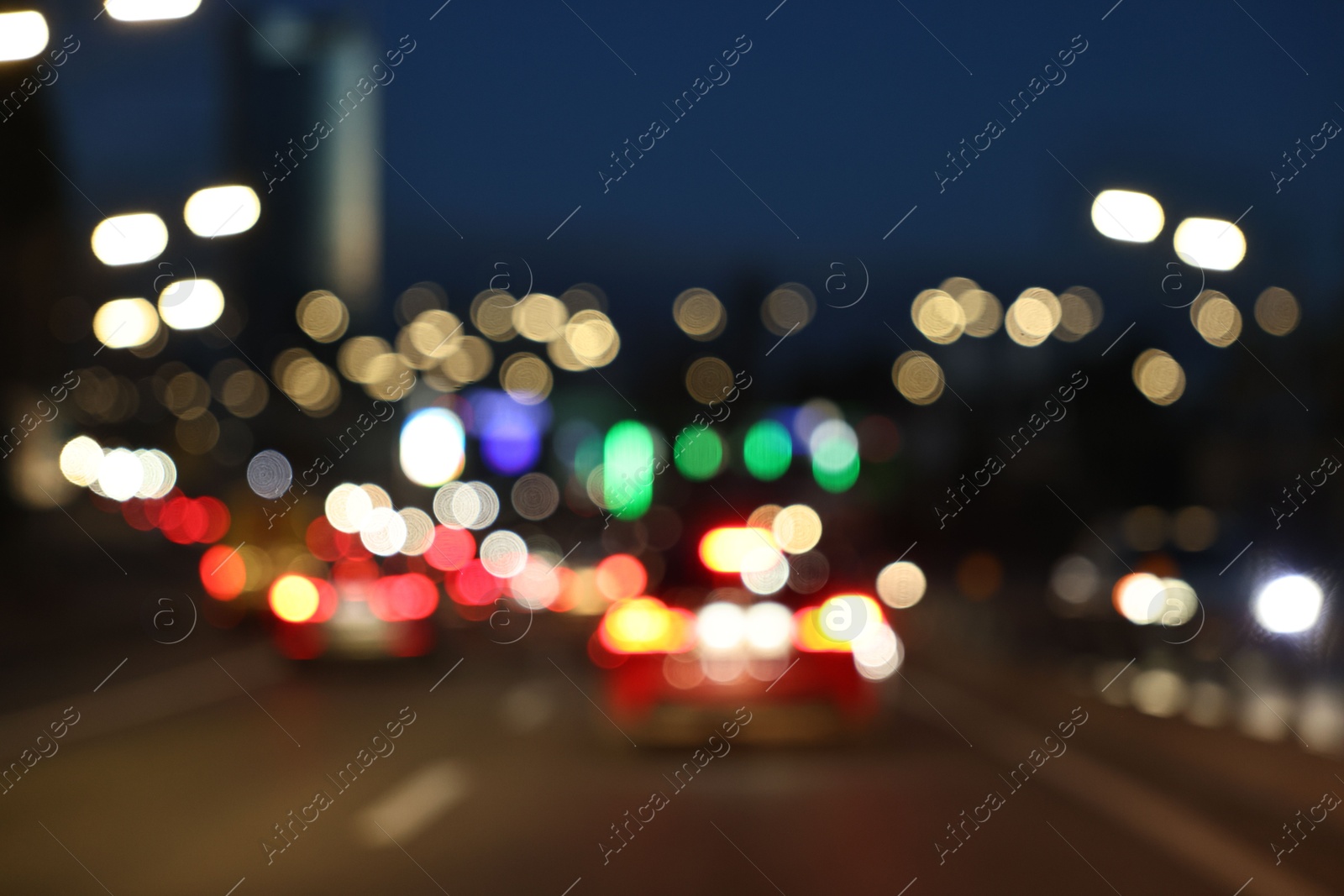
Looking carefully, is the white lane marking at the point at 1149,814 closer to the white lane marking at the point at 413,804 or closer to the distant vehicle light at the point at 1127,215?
the white lane marking at the point at 413,804

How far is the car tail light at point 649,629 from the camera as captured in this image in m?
13.9

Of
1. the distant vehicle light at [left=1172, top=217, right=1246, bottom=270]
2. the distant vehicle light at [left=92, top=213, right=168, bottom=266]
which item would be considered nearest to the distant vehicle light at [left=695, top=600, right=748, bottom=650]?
the distant vehicle light at [left=1172, top=217, right=1246, bottom=270]

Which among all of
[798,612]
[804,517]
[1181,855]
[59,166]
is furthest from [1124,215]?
[59,166]

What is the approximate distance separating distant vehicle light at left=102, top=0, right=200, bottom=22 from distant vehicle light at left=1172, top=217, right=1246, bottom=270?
10.7 m

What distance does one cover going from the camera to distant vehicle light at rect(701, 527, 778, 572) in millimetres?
14492

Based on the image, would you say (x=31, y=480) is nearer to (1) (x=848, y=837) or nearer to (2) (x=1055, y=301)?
(2) (x=1055, y=301)

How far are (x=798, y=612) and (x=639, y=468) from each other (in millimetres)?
13755

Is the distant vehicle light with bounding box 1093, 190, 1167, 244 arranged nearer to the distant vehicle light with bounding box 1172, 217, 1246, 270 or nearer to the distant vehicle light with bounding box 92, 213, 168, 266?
the distant vehicle light with bounding box 1172, 217, 1246, 270

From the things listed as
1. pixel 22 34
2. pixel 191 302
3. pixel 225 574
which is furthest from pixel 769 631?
pixel 191 302

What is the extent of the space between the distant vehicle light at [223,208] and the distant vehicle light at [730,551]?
8.98m

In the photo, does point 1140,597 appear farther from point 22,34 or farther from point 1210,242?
point 22,34

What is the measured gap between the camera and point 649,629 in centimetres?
1409

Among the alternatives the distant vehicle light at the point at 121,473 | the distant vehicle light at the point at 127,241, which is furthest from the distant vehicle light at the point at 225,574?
the distant vehicle light at the point at 121,473

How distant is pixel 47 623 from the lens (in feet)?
92.8
